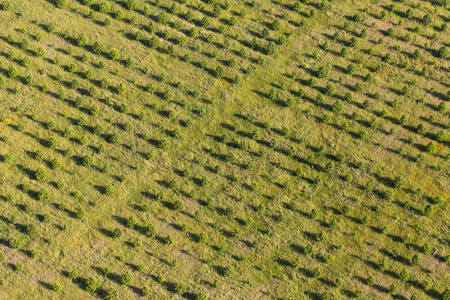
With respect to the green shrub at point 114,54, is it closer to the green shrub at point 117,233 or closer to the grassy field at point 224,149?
the grassy field at point 224,149

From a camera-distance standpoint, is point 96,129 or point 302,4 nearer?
point 96,129

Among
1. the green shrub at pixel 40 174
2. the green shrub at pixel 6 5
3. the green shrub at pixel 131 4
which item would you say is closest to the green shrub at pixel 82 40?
the green shrub at pixel 131 4

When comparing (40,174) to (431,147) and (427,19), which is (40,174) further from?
(427,19)

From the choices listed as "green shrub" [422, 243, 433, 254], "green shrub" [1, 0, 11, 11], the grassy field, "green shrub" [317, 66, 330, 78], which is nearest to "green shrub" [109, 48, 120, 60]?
the grassy field

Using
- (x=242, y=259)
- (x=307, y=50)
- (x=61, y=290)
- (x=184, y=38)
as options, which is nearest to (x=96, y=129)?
(x=184, y=38)

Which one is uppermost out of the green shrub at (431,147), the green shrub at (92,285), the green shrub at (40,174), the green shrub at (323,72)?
the green shrub at (323,72)

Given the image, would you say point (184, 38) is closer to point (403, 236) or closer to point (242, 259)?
point (242, 259)

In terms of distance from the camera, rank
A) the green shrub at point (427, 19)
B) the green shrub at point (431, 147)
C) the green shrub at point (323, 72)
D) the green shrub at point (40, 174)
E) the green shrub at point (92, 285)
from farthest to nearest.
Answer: the green shrub at point (427, 19) < the green shrub at point (323, 72) < the green shrub at point (431, 147) < the green shrub at point (40, 174) < the green shrub at point (92, 285)

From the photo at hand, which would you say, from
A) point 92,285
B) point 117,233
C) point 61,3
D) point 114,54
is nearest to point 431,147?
point 117,233
